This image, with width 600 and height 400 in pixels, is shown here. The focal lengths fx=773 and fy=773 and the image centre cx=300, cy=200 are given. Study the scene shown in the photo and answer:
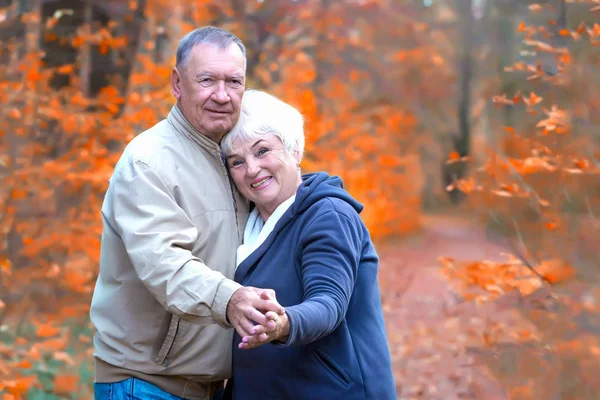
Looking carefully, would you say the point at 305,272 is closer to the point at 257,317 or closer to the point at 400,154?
the point at 257,317

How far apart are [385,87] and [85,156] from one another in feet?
9.38

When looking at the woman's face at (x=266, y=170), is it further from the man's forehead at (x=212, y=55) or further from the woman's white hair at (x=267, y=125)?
the man's forehead at (x=212, y=55)

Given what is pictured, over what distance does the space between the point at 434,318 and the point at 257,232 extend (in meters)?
4.60

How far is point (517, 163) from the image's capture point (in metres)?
4.92

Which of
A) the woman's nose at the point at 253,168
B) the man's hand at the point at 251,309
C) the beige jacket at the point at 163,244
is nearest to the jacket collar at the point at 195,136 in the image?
the beige jacket at the point at 163,244

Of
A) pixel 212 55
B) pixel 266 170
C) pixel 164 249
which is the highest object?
pixel 212 55

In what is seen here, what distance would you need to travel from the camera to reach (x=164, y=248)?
7.26ft

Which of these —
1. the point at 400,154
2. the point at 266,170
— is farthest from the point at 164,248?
the point at 400,154

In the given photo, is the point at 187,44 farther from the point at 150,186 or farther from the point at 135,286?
the point at 135,286

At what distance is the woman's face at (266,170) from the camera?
98.1 inches

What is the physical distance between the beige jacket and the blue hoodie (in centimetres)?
14

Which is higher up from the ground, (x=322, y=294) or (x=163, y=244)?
(x=163, y=244)

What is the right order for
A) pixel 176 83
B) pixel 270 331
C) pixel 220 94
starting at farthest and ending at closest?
pixel 176 83
pixel 220 94
pixel 270 331

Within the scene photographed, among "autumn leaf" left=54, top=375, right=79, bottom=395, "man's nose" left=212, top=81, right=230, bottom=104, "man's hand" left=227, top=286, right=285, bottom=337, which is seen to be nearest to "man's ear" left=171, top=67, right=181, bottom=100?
"man's nose" left=212, top=81, right=230, bottom=104
